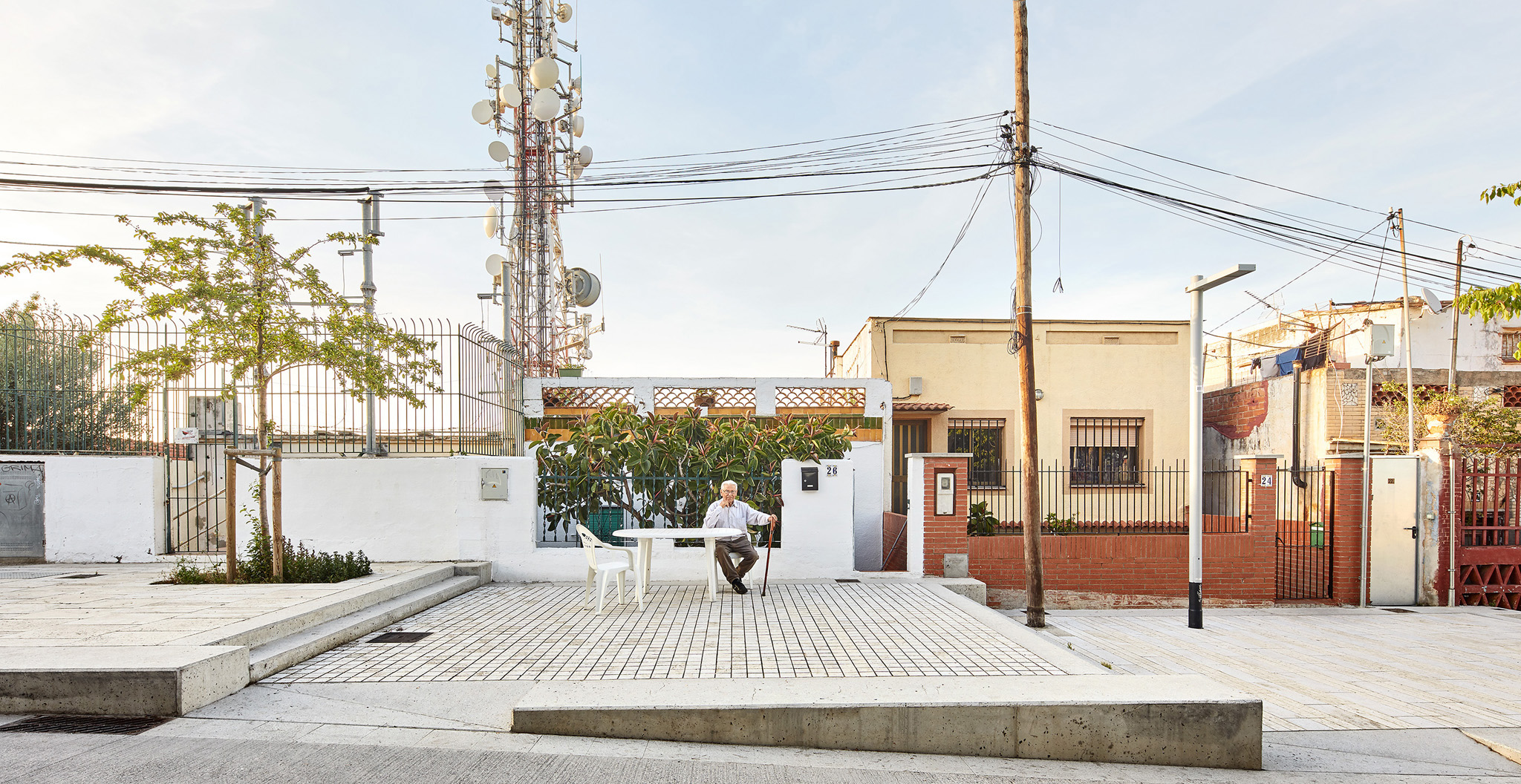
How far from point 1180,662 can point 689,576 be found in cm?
525

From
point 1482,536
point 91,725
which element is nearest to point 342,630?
point 91,725

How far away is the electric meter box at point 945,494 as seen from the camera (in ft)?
32.6

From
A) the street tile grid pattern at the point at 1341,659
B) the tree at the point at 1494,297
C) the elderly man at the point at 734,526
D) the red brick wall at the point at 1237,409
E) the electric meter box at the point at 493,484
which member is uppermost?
the tree at the point at 1494,297

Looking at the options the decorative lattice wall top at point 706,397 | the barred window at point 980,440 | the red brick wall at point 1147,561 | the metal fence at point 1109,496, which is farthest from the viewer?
the barred window at point 980,440

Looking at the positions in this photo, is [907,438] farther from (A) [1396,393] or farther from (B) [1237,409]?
(A) [1396,393]

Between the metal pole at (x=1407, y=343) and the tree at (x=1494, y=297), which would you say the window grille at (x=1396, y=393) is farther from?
the tree at (x=1494, y=297)

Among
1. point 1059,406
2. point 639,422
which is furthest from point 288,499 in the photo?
point 1059,406

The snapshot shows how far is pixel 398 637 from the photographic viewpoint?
6387 millimetres

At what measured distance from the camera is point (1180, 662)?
729 cm

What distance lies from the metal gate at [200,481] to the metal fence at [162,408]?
0.11 ft

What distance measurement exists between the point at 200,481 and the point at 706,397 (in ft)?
24.3

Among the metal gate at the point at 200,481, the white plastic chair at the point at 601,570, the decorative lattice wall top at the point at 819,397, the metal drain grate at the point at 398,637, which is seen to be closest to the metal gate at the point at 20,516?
the metal gate at the point at 200,481

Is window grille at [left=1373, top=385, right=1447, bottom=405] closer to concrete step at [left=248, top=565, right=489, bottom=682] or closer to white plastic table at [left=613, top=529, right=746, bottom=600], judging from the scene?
white plastic table at [left=613, top=529, right=746, bottom=600]

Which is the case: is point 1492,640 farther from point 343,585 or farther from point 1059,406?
point 343,585
